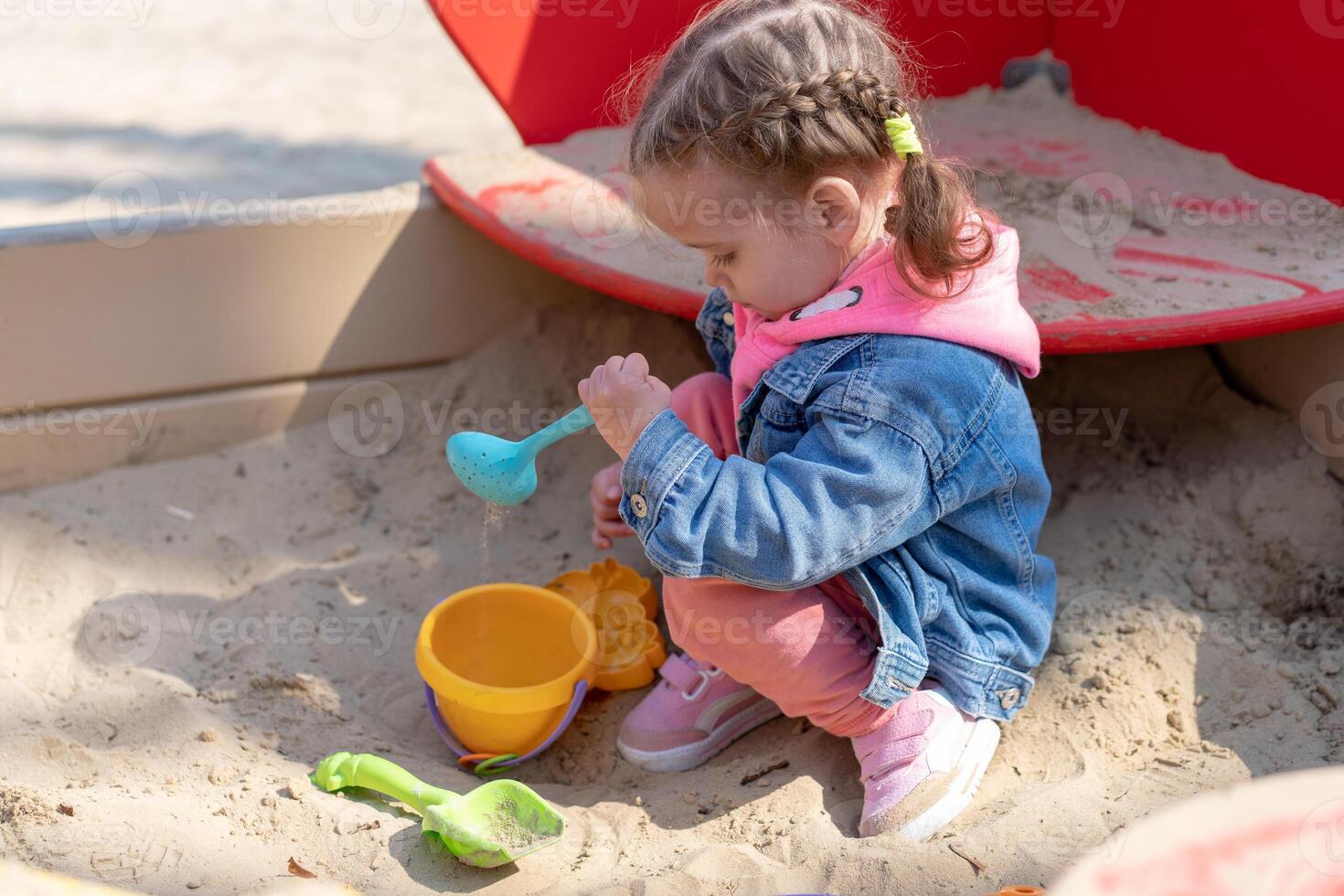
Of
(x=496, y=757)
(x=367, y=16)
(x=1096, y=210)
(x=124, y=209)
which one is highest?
(x=1096, y=210)

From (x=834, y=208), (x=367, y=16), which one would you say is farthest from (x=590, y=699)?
(x=367, y=16)

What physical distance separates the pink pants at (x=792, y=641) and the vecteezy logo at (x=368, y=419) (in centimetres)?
84

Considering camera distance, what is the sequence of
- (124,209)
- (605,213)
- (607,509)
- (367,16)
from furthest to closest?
(367,16) → (124,209) → (605,213) → (607,509)

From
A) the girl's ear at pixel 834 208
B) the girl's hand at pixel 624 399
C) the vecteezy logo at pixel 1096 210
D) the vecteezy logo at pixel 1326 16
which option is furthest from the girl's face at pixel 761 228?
the vecteezy logo at pixel 1326 16

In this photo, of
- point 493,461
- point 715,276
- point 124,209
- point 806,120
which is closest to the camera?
point 806,120

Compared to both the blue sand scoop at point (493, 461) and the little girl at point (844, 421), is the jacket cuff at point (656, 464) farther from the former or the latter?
the blue sand scoop at point (493, 461)

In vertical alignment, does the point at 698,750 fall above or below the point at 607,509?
below

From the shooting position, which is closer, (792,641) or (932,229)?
(932,229)

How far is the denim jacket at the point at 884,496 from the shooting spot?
1209 millimetres

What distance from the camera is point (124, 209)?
99.9 inches

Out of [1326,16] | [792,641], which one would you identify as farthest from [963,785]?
[1326,16]

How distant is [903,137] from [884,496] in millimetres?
335

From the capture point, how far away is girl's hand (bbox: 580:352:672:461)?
4.13ft

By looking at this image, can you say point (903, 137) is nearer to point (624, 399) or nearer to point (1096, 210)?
point (624, 399)
